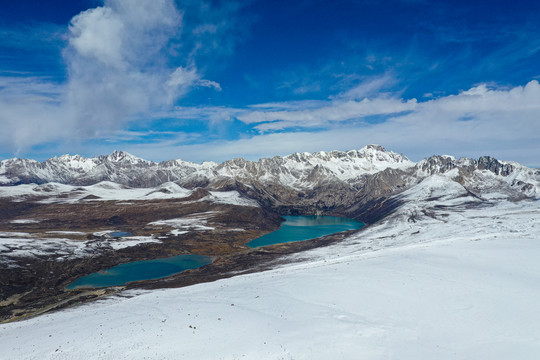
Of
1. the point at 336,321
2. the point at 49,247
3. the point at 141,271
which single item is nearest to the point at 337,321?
the point at 336,321

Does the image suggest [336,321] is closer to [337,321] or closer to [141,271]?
[337,321]

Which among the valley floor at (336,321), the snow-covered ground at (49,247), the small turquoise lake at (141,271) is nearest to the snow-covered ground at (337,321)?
the valley floor at (336,321)

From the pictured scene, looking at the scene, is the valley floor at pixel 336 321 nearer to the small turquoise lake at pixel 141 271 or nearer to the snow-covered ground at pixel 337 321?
the snow-covered ground at pixel 337 321

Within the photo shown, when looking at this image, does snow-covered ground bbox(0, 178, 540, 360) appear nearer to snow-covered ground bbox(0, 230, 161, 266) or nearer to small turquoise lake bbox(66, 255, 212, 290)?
small turquoise lake bbox(66, 255, 212, 290)

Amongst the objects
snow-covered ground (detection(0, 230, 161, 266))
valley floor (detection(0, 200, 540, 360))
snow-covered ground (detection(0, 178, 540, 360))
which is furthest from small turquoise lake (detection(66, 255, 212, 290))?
valley floor (detection(0, 200, 540, 360))

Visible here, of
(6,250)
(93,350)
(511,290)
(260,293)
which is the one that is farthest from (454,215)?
(6,250)

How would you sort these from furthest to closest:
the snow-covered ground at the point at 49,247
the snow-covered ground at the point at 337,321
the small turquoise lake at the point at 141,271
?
the snow-covered ground at the point at 49,247, the small turquoise lake at the point at 141,271, the snow-covered ground at the point at 337,321

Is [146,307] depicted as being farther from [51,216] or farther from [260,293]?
[51,216]
